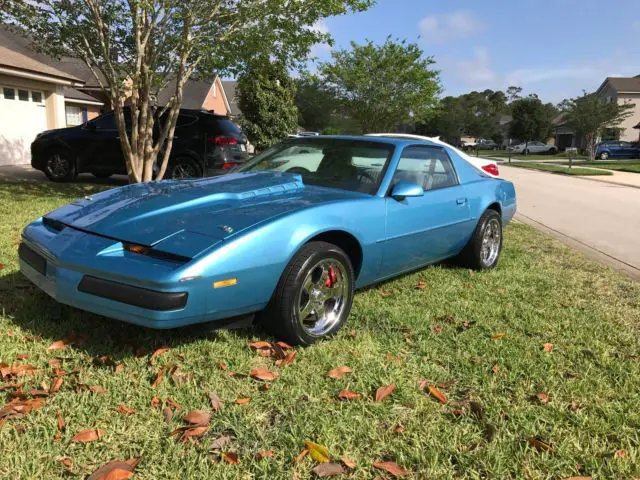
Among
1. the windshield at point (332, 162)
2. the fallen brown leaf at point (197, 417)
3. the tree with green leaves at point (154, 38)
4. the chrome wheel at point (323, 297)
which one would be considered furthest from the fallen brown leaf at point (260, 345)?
the tree with green leaves at point (154, 38)

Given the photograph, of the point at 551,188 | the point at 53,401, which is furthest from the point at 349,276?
the point at 551,188

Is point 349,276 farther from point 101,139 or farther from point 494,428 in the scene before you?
point 101,139

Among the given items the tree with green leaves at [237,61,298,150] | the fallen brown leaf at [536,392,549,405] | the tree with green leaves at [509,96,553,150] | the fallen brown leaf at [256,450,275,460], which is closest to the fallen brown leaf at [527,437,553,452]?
the fallen brown leaf at [536,392,549,405]

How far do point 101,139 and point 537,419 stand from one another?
10.7 metres

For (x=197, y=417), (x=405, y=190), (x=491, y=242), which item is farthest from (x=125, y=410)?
(x=491, y=242)

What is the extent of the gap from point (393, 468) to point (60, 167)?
1121cm

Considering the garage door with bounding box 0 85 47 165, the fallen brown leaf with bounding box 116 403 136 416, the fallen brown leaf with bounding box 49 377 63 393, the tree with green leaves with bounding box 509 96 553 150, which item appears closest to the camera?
the fallen brown leaf with bounding box 116 403 136 416

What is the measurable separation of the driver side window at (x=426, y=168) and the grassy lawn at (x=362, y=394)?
3.29ft

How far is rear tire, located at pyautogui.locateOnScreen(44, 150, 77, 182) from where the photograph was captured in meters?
11.4

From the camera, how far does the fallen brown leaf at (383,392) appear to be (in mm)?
2741

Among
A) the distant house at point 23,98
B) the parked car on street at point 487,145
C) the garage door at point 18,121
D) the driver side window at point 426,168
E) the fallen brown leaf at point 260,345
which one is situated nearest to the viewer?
the fallen brown leaf at point 260,345

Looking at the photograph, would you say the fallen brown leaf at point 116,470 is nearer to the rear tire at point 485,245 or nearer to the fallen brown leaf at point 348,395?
the fallen brown leaf at point 348,395

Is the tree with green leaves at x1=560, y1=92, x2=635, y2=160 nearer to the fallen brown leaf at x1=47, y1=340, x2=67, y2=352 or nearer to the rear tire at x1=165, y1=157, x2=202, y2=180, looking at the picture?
the rear tire at x1=165, y1=157, x2=202, y2=180

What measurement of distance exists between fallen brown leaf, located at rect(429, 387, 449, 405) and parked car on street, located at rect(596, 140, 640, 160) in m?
42.4
